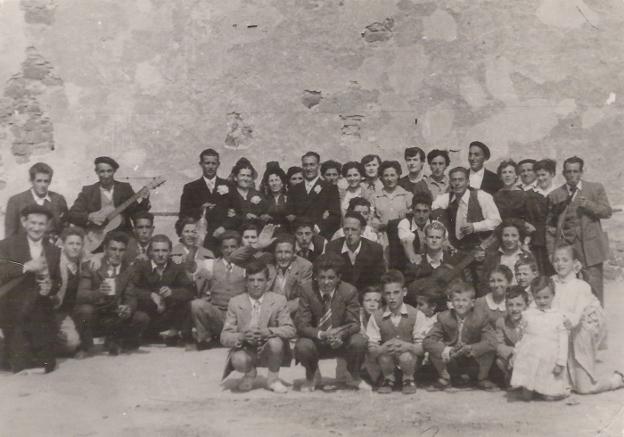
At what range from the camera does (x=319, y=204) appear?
5496 millimetres

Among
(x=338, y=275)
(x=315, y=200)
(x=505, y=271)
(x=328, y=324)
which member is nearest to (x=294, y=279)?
(x=338, y=275)

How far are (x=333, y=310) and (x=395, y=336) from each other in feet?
1.22

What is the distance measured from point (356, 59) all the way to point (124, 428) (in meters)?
4.13

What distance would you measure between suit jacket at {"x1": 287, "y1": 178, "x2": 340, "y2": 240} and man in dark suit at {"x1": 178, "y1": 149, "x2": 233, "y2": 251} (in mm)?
481

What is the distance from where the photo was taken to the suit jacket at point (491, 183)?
5.55m

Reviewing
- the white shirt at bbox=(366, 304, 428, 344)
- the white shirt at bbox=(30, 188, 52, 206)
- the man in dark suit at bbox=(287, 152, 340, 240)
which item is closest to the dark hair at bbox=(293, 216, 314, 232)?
the man in dark suit at bbox=(287, 152, 340, 240)

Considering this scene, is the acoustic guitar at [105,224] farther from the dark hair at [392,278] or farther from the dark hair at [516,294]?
the dark hair at [516,294]

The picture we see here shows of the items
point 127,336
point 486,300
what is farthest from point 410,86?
point 127,336

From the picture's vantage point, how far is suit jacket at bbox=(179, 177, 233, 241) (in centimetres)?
557

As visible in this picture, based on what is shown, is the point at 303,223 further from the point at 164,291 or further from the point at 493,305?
the point at 493,305

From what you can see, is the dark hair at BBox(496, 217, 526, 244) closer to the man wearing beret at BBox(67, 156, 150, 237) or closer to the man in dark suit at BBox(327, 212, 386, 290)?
the man in dark suit at BBox(327, 212, 386, 290)

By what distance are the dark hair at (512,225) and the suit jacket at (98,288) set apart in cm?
235

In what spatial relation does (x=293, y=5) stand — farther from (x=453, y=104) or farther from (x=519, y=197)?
(x=519, y=197)

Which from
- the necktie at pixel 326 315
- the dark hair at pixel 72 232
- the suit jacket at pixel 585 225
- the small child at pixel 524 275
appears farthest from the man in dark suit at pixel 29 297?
the suit jacket at pixel 585 225
